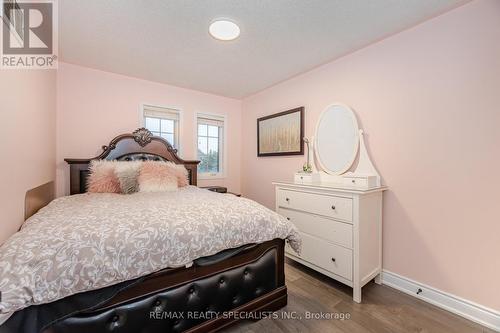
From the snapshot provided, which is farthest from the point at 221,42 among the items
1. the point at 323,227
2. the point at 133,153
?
the point at 323,227

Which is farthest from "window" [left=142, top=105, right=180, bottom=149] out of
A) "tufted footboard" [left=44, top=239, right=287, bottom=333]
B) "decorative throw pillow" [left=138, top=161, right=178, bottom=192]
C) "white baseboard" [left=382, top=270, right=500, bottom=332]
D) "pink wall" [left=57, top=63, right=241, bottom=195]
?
"white baseboard" [left=382, top=270, right=500, bottom=332]

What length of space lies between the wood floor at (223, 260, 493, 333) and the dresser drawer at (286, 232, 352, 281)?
20 centimetres

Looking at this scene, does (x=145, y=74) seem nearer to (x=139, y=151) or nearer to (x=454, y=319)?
(x=139, y=151)

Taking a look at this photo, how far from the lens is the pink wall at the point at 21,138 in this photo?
1245 millimetres

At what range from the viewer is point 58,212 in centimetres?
142

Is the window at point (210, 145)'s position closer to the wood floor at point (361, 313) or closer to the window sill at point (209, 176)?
the window sill at point (209, 176)

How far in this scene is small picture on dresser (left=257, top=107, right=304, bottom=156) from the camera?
291 cm

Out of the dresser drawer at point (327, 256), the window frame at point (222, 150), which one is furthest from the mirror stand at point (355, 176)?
the window frame at point (222, 150)

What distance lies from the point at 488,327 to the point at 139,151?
12.5 feet

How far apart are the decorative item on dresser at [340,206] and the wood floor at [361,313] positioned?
14 centimetres

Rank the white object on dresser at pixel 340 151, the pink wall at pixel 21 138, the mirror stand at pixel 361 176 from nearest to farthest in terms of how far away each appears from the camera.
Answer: the pink wall at pixel 21 138
the mirror stand at pixel 361 176
the white object on dresser at pixel 340 151

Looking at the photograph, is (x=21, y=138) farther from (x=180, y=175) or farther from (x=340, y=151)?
(x=340, y=151)

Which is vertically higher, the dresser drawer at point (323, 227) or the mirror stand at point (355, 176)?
the mirror stand at point (355, 176)

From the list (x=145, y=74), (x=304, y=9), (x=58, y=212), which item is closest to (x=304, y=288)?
(x=58, y=212)
